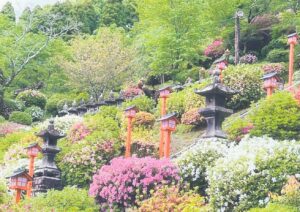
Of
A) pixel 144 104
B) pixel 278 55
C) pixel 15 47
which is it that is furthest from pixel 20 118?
pixel 278 55

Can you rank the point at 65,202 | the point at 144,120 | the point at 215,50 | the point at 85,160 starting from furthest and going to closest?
the point at 215,50
the point at 144,120
the point at 85,160
the point at 65,202

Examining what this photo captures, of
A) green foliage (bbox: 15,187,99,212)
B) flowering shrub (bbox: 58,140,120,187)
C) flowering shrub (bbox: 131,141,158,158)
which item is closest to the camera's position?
green foliage (bbox: 15,187,99,212)

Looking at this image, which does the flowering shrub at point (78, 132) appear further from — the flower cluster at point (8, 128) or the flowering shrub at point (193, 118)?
the flower cluster at point (8, 128)

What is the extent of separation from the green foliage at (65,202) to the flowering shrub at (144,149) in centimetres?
473

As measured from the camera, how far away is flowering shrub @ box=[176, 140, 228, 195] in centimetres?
1218

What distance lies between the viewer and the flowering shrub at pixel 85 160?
636 inches

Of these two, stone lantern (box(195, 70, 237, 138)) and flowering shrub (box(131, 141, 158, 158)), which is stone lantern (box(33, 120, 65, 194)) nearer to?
flowering shrub (box(131, 141, 158, 158))

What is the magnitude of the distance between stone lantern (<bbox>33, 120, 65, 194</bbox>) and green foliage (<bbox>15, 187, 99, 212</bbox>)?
293 cm

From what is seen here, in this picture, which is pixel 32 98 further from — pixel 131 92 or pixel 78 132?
pixel 78 132

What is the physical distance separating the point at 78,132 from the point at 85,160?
2643 millimetres

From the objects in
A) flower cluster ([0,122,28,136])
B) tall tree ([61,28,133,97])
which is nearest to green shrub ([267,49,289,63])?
tall tree ([61,28,133,97])

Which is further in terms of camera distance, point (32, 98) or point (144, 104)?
point (32, 98)

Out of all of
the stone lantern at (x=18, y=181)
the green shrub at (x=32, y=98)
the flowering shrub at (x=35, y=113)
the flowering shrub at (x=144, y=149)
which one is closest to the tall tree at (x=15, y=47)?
the green shrub at (x=32, y=98)

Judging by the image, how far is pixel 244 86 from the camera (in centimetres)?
1855
